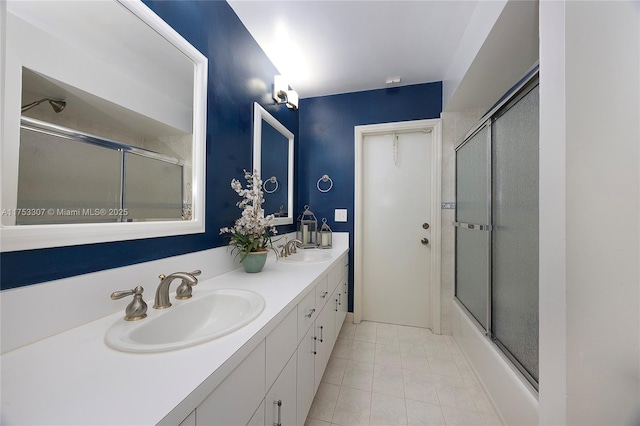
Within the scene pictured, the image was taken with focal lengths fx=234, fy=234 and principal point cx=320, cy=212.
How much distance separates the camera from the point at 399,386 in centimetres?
154

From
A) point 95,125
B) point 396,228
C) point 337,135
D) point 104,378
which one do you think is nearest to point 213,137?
point 95,125

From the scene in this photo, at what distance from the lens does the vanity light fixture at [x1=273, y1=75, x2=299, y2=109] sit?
6.29 feet

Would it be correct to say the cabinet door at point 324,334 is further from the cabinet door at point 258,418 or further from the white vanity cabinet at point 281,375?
the cabinet door at point 258,418

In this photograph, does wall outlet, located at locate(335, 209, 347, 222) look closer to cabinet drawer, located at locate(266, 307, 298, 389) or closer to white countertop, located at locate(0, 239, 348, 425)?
cabinet drawer, located at locate(266, 307, 298, 389)

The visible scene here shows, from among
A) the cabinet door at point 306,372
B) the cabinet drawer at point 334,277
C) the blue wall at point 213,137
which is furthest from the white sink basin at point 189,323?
the cabinet drawer at point 334,277

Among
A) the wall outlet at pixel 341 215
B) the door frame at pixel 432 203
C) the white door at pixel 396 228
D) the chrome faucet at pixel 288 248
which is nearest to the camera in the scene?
the chrome faucet at pixel 288 248

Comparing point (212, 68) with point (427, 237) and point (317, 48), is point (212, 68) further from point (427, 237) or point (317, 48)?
point (427, 237)

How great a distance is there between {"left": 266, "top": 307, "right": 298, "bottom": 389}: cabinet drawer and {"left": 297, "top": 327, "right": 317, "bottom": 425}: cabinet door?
5.2 inches

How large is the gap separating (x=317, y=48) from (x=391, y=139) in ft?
3.66

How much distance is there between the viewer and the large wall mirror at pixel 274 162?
66.8 inches

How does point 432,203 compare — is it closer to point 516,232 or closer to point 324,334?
point 516,232

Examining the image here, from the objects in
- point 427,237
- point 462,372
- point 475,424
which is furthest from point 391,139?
point 475,424

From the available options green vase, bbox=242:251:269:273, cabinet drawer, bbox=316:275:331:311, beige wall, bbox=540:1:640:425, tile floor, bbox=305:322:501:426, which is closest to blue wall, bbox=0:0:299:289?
green vase, bbox=242:251:269:273

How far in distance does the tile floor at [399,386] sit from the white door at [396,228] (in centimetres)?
33
